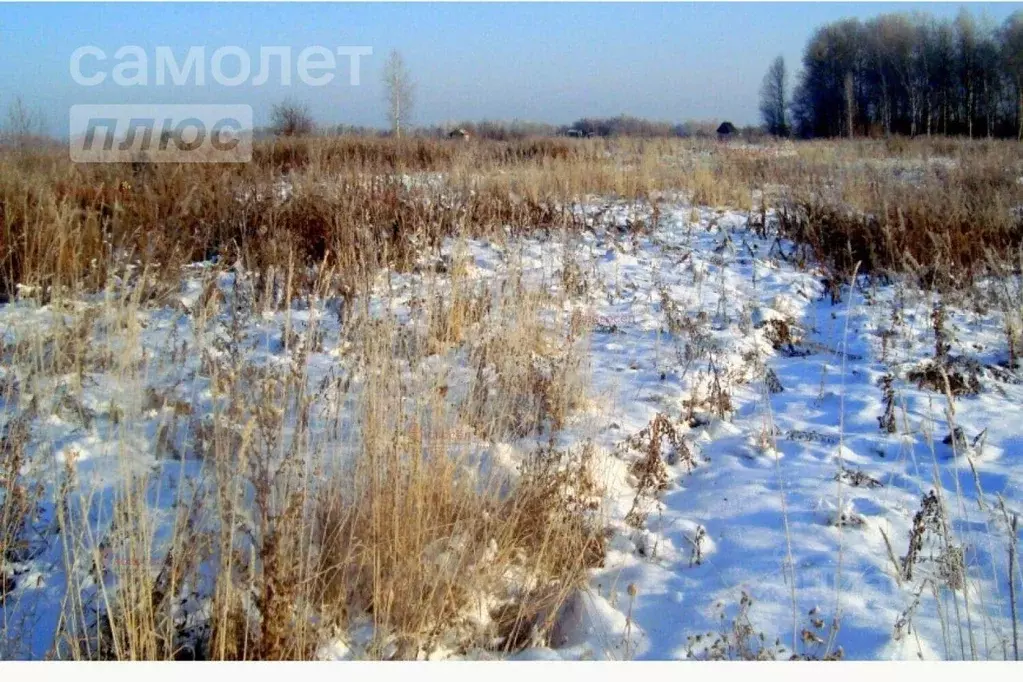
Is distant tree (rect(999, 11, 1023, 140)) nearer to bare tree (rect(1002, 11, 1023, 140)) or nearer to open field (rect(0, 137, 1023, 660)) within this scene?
bare tree (rect(1002, 11, 1023, 140))

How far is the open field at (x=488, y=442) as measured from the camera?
213 centimetres

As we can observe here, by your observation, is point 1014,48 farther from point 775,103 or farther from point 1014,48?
point 775,103

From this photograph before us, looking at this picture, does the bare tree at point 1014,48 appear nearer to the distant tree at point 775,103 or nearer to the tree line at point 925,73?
the tree line at point 925,73

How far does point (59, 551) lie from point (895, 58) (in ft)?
59.9

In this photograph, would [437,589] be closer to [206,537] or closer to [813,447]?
[206,537]

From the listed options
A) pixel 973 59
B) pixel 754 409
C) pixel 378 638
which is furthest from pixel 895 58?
pixel 378 638

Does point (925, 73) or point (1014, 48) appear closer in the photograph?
point (1014, 48)

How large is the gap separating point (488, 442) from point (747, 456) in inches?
50.4

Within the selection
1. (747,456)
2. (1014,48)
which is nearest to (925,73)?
(1014,48)

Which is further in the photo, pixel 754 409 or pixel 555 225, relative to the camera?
pixel 555 225

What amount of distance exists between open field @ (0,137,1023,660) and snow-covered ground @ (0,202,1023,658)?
0.06ft

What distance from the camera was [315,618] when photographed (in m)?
2.12

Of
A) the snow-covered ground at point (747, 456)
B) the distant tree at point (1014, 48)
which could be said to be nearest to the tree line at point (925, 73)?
the distant tree at point (1014, 48)

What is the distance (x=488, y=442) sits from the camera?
2.97 metres
